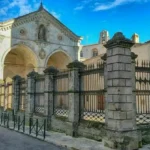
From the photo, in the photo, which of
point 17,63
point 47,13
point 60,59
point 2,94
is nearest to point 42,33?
point 47,13

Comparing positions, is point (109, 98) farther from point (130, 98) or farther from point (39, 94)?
point (39, 94)

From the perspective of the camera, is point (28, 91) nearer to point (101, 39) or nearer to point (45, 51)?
point (45, 51)

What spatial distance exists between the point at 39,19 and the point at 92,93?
73.2 feet

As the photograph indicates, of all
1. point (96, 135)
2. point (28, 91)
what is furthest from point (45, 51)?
point (96, 135)

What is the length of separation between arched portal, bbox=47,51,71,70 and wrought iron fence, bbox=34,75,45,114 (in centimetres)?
1783

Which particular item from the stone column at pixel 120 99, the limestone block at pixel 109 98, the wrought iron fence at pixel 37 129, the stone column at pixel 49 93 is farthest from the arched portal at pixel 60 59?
the stone column at pixel 120 99

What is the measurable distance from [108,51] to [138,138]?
11.4 ft

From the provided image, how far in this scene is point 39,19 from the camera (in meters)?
31.8

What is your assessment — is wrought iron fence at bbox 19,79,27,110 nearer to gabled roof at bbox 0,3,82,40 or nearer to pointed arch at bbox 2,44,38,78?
gabled roof at bbox 0,3,82,40

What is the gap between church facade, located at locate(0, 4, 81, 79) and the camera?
29.3 m

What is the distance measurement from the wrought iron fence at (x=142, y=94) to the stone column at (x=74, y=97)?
9.69ft

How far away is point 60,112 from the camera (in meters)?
13.9

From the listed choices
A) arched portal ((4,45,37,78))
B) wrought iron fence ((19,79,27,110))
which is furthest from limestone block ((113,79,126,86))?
arched portal ((4,45,37,78))

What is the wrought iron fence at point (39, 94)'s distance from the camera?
15.9 m
